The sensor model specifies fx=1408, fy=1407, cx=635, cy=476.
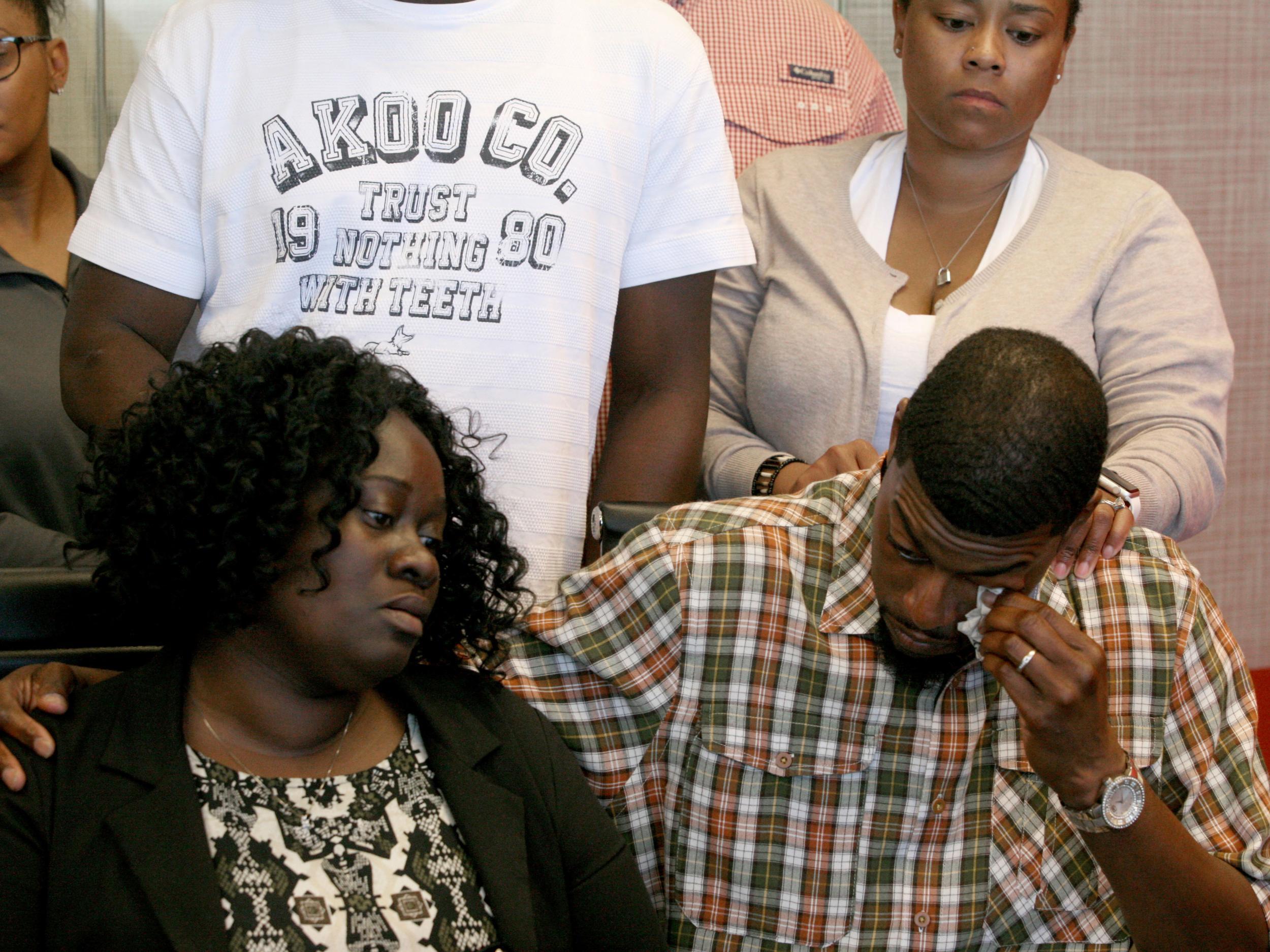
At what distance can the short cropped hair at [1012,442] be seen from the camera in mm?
1384

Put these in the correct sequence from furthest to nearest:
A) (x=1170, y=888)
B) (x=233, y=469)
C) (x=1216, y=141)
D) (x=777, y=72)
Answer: (x=1216, y=141), (x=777, y=72), (x=1170, y=888), (x=233, y=469)

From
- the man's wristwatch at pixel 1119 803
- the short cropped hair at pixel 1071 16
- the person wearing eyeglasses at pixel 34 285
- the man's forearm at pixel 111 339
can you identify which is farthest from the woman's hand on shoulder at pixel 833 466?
the person wearing eyeglasses at pixel 34 285

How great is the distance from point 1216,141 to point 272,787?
303cm

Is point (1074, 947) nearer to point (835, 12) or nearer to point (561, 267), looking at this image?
point (561, 267)

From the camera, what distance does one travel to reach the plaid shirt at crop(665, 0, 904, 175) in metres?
2.47

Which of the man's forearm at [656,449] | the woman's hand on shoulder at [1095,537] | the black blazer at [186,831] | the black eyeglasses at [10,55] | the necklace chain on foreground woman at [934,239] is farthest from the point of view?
the black eyeglasses at [10,55]

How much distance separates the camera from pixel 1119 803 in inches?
56.1

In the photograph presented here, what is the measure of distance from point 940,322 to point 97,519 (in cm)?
113

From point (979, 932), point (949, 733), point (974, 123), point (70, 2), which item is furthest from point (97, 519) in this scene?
point (70, 2)

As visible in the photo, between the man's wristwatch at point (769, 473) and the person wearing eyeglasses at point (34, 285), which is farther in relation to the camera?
the person wearing eyeglasses at point (34, 285)

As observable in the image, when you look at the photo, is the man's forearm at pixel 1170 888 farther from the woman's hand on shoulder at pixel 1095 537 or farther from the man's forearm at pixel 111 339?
the man's forearm at pixel 111 339

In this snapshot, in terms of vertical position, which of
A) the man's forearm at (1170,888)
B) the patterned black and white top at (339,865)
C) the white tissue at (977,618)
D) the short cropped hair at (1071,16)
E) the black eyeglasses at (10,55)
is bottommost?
the man's forearm at (1170,888)

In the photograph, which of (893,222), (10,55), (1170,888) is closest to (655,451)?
(893,222)

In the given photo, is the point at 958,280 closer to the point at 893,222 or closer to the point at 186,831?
the point at 893,222
